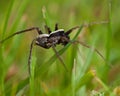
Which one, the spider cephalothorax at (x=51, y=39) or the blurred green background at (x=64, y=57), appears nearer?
the blurred green background at (x=64, y=57)

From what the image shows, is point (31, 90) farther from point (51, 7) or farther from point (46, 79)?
point (51, 7)

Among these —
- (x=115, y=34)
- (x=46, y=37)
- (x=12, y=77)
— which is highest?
(x=46, y=37)

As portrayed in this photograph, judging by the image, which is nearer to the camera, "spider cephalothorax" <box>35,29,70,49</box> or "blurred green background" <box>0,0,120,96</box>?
"blurred green background" <box>0,0,120,96</box>

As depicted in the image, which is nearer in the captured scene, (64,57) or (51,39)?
(51,39)

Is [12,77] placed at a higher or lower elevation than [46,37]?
lower

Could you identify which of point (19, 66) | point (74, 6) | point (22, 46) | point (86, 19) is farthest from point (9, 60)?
point (74, 6)

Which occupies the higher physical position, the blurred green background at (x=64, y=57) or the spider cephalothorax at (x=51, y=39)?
the spider cephalothorax at (x=51, y=39)

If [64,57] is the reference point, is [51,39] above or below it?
above

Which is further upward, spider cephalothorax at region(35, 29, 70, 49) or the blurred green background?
spider cephalothorax at region(35, 29, 70, 49)
